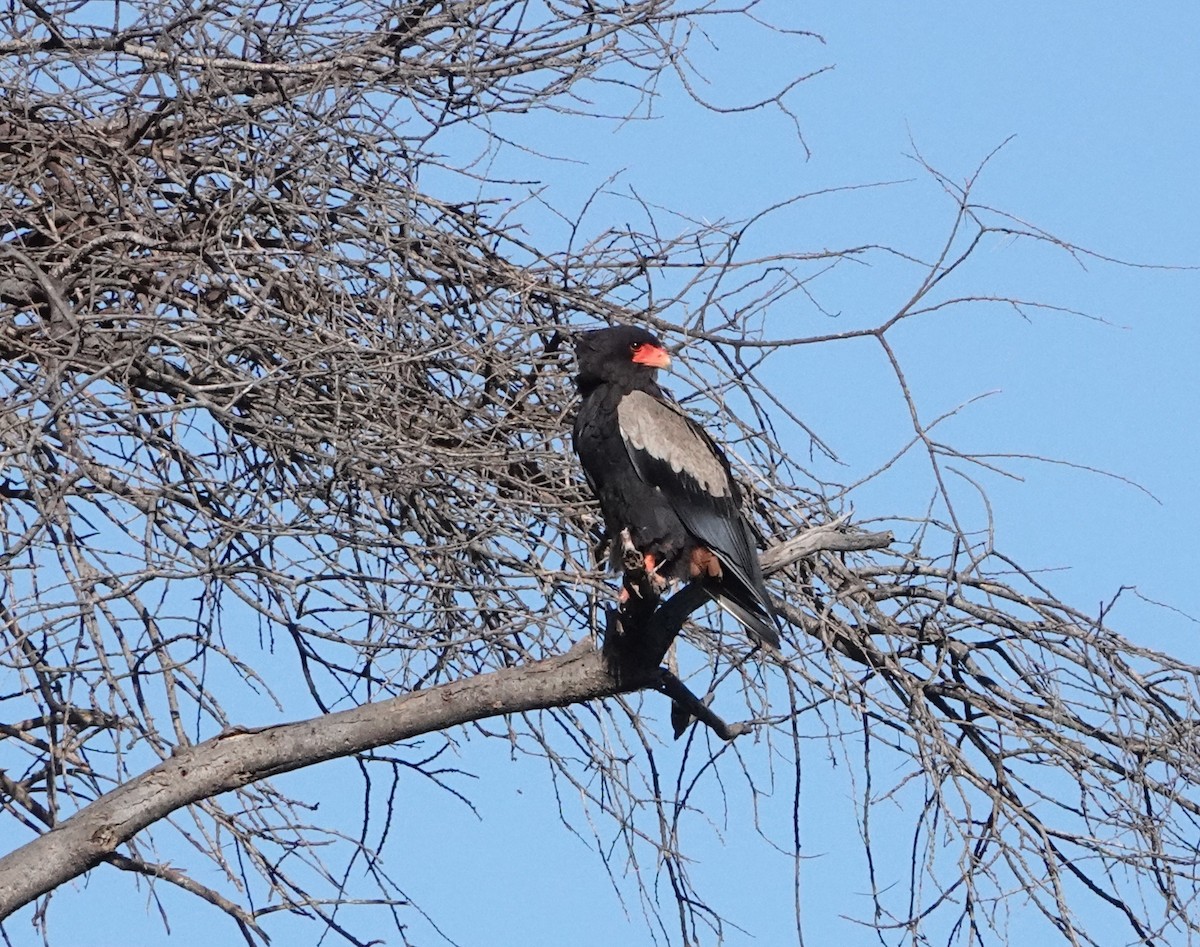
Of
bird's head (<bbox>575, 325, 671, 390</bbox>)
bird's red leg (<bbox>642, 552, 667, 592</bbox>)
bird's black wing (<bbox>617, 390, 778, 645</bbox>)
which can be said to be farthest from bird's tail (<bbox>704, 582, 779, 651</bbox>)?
bird's head (<bbox>575, 325, 671, 390</bbox>)

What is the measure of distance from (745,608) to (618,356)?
797 mm

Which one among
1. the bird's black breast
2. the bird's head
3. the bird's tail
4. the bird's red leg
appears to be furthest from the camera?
the bird's head

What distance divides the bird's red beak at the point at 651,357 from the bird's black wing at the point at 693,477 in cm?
9

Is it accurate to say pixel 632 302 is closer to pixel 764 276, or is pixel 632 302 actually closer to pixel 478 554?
pixel 764 276

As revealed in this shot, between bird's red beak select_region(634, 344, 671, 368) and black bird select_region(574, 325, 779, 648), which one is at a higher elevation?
bird's red beak select_region(634, 344, 671, 368)

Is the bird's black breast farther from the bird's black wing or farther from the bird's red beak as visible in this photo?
the bird's red beak

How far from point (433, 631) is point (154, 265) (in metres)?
1.36

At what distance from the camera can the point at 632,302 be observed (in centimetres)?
472

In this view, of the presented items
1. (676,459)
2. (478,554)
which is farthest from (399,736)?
(676,459)

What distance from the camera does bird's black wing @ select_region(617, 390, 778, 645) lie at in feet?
13.8

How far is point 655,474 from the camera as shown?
4.37 meters

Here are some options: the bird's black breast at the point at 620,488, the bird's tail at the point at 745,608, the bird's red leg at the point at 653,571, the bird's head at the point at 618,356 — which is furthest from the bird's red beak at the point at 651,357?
the bird's tail at the point at 745,608

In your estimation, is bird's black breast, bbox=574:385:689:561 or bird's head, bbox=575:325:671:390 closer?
bird's black breast, bbox=574:385:689:561

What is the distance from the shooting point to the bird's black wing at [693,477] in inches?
166
